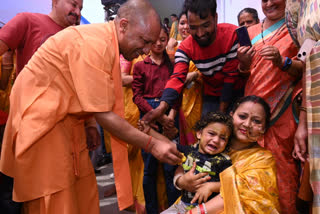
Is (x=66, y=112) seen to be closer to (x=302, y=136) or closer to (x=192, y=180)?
(x=192, y=180)

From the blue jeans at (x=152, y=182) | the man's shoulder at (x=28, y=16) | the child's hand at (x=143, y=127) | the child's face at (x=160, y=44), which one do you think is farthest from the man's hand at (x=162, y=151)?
the child's face at (x=160, y=44)

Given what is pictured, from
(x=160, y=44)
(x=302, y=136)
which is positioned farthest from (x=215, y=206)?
(x=160, y=44)

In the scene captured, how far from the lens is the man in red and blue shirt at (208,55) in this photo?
5.73 ft

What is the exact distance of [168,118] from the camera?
201 centimetres

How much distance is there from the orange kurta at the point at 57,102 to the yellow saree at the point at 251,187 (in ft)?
1.78

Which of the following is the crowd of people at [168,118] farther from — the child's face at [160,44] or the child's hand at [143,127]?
the child's face at [160,44]

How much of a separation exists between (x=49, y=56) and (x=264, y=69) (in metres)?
1.34

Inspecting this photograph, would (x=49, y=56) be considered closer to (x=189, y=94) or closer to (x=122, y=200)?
(x=122, y=200)

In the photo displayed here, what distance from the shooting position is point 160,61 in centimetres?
245

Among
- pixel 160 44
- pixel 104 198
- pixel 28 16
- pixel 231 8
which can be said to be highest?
pixel 231 8

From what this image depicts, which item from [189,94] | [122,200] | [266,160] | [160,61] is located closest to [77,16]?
[160,61]

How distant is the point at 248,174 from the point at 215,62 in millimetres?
888

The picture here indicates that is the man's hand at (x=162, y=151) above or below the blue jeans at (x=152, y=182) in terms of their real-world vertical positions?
above

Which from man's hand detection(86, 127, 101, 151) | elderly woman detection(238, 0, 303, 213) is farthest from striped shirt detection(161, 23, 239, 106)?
man's hand detection(86, 127, 101, 151)
